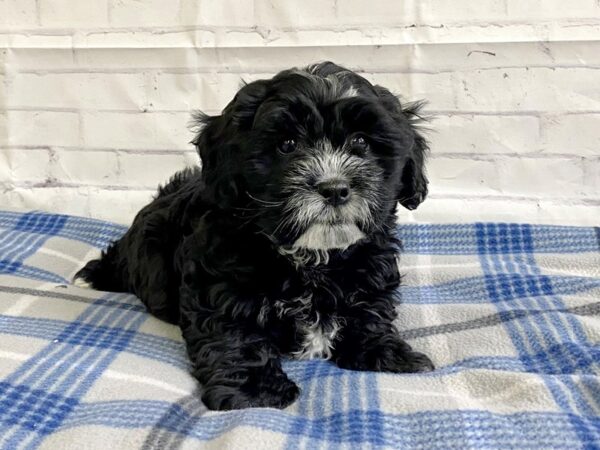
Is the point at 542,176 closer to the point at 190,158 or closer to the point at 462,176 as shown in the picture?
the point at 462,176

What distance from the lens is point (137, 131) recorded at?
319 cm

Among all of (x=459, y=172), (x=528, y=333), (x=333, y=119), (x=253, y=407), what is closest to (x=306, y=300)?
(x=253, y=407)

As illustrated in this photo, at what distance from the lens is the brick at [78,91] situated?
3148 mm

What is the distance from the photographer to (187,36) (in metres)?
3.02

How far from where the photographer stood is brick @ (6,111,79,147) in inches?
129

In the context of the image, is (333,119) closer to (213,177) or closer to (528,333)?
(213,177)

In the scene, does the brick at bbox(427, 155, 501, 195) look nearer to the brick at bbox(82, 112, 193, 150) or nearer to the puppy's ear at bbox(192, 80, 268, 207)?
the brick at bbox(82, 112, 193, 150)

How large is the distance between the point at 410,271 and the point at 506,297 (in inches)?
14.9

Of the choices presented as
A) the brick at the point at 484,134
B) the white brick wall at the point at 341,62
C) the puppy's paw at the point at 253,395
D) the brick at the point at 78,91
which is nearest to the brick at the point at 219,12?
the white brick wall at the point at 341,62

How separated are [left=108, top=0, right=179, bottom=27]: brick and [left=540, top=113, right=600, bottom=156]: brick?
5.05ft

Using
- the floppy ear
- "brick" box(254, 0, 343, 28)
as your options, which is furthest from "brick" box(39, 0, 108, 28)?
the floppy ear

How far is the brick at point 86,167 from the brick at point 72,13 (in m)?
0.54

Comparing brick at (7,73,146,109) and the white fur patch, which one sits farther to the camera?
brick at (7,73,146,109)

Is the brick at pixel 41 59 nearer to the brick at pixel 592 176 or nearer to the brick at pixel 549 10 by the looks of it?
the brick at pixel 549 10
